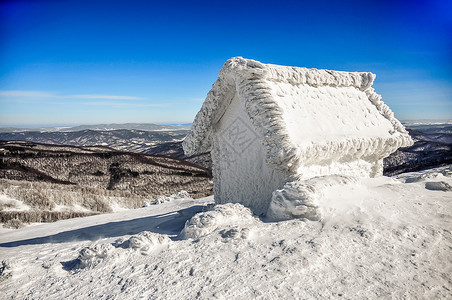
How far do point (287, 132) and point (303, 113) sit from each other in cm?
85

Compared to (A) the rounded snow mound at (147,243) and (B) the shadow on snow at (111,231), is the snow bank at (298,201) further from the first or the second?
(B) the shadow on snow at (111,231)

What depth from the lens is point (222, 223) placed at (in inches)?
126

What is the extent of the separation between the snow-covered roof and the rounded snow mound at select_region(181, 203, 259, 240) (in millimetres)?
885

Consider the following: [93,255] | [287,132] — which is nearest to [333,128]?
[287,132]

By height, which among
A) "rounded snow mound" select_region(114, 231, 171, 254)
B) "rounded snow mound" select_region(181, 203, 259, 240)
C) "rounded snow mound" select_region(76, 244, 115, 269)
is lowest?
"rounded snow mound" select_region(76, 244, 115, 269)

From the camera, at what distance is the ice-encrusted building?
3807 mm

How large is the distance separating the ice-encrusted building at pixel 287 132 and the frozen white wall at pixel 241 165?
16mm

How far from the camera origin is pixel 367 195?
341 centimetres

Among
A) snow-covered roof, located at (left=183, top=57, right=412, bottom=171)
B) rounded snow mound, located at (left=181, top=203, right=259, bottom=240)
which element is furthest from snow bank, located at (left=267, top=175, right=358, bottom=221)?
snow-covered roof, located at (left=183, top=57, right=412, bottom=171)

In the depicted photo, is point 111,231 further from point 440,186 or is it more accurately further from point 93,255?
point 440,186

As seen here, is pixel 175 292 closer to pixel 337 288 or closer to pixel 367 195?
pixel 337 288

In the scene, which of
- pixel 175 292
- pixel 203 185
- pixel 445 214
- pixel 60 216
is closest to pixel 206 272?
pixel 175 292

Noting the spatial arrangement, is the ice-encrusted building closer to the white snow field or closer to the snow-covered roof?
the snow-covered roof

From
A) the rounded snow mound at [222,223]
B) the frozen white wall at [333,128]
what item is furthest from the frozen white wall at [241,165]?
the rounded snow mound at [222,223]
